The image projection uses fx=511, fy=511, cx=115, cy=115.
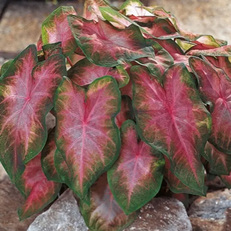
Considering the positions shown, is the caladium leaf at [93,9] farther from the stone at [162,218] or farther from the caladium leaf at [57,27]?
the stone at [162,218]

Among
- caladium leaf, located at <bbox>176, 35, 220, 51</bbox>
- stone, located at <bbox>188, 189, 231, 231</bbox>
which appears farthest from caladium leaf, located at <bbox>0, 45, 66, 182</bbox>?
stone, located at <bbox>188, 189, 231, 231</bbox>

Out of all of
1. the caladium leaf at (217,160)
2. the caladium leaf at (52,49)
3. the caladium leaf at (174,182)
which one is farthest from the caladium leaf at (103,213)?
the caladium leaf at (52,49)

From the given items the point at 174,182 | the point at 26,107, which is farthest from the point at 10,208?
the point at 174,182

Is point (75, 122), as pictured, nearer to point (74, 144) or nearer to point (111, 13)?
point (74, 144)

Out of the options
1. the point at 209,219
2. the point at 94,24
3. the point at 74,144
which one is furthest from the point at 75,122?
the point at 209,219

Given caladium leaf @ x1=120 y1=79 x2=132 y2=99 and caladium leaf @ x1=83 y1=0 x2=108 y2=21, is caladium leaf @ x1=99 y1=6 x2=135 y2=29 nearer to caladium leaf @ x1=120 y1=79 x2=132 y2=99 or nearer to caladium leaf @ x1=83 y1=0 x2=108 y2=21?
caladium leaf @ x1=83 y1=0 x2=108 y2=21

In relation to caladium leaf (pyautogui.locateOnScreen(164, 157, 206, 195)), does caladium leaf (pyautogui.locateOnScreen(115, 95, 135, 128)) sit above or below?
above
